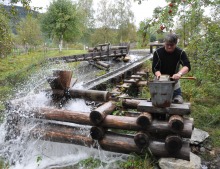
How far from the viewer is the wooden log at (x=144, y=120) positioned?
437cm

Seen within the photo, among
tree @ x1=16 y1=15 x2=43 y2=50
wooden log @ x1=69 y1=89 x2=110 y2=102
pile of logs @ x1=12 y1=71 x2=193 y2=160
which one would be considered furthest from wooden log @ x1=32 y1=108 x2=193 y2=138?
tree @ x1=16 y1=15 x2=43 y2=50

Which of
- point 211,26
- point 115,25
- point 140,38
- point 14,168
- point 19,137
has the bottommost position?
point 14,168

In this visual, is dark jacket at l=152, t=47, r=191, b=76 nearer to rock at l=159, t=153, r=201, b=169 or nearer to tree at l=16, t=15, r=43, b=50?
rock at l=159, t=153, r=201, b=169

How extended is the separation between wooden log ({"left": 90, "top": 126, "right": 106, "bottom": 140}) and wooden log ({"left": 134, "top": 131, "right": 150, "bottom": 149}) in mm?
745

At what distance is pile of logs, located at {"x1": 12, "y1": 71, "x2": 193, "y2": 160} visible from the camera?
14.1 feet

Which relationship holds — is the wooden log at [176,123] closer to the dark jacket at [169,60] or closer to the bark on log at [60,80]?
the dark jacket at [169,60]

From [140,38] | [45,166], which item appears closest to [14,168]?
[45,166]

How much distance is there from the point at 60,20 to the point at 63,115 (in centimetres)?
2551

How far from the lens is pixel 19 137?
553 cm

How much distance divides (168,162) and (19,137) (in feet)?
11.1

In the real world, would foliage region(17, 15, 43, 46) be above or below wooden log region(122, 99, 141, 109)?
above

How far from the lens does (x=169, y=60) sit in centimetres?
477

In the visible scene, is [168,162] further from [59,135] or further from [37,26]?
[37,26]

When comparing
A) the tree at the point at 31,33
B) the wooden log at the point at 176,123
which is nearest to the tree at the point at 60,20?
the tree at the point at 31,33
